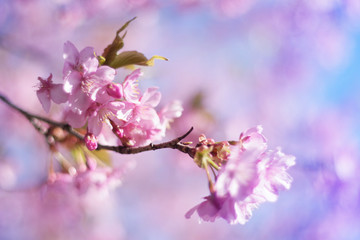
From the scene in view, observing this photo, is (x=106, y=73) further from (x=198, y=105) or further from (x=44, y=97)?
(x=198, y=105)

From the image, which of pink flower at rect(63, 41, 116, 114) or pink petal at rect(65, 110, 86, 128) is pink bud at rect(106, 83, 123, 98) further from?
pink petal at rect(65, 110, 86, 128)

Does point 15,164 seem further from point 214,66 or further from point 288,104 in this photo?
point 288,104

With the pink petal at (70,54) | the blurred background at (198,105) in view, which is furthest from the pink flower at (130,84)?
the blurred background at (198,105)

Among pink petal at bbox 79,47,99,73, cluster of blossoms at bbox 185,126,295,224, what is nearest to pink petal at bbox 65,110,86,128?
pink petal at bbox 79,47,99,73

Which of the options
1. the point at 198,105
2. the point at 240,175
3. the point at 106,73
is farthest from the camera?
the point at 198,105

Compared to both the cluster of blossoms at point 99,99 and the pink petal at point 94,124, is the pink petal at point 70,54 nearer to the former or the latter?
the cluster of blossoms at point 99,99

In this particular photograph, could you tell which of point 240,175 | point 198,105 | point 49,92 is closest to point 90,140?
point 49,92
